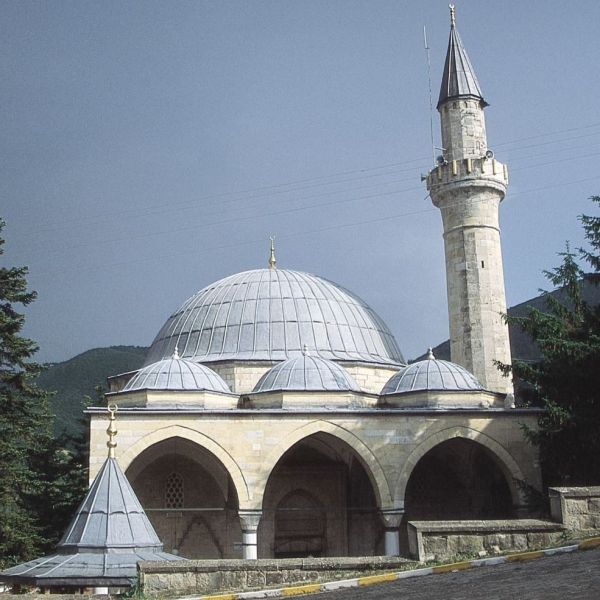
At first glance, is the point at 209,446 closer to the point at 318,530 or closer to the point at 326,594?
the point at 318,530

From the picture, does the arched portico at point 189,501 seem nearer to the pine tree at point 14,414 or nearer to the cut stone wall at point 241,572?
the pine tree at point 14,414

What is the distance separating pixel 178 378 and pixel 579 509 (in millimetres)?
10267

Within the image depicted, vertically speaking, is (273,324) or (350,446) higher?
(273,324)

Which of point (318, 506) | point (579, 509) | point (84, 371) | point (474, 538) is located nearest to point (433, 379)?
point (318, 506)

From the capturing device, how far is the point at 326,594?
22.1 feet

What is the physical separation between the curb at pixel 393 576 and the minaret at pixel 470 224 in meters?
11.5

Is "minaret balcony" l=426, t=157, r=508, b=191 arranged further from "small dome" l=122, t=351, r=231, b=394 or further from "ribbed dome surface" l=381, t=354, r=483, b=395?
"small dome" l=122, t=351, r=231, b=394

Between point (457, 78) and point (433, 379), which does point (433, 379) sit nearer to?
point (433, 379)

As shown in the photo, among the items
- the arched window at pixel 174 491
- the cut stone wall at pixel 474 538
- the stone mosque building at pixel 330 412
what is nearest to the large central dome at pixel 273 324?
the stone mosque building at pixel 330 412

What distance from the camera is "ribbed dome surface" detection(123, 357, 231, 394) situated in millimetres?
17250

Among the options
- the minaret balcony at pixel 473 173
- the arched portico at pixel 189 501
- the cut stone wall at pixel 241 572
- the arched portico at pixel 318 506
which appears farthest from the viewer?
the minaret balcony at pixel 473 173

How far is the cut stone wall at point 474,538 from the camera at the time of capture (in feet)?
26.1

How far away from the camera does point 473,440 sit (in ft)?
54.2

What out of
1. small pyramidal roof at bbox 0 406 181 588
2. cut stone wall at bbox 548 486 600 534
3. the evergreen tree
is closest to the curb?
cut stone wall at bbox 548 486 600 534
